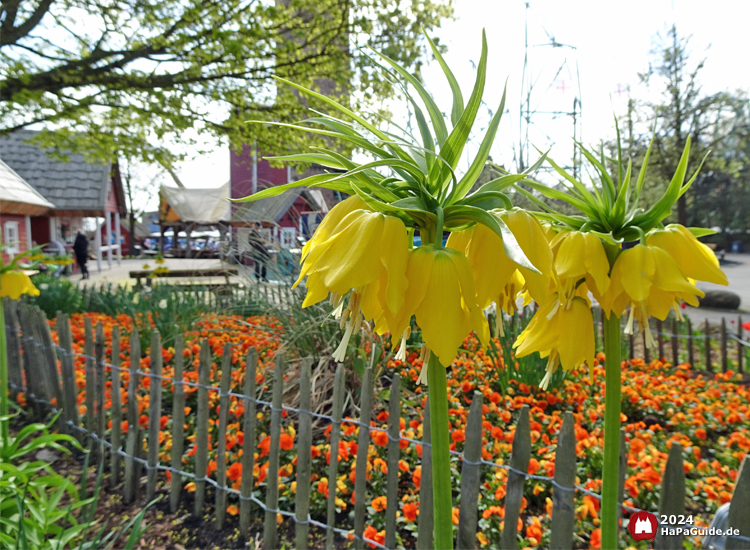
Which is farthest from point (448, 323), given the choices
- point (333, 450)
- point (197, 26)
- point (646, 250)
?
point (197, 26)

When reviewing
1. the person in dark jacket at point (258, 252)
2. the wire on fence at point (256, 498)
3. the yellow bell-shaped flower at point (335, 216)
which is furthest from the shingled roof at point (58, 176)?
the yellow bell-shaped flower at point (335, 216)

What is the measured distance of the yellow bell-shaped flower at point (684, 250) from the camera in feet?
2.33

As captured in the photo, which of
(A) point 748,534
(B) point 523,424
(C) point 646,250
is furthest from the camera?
(B) point 523,424

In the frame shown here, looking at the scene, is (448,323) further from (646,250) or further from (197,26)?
(197,26)

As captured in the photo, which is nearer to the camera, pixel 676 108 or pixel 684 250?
pixel 684 250

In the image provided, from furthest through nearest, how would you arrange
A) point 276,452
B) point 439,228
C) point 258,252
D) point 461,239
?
point 258,252 → point 276,452 → point 461,239 → point 439,228

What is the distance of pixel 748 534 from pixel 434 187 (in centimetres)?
125

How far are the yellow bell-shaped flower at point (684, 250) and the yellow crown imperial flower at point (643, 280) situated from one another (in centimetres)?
3

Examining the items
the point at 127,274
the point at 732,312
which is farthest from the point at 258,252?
the point at 127,274

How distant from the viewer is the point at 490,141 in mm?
573

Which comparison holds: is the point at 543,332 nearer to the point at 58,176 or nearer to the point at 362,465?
the point at 362,465

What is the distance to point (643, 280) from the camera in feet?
2.18

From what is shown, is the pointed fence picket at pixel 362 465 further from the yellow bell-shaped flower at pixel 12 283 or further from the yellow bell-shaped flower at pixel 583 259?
the yellow bell-shaped flower at pixel 12 283

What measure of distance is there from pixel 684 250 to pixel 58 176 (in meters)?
15.7
